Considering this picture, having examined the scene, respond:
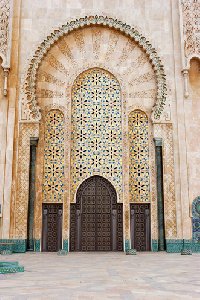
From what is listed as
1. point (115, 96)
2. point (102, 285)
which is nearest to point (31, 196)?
point (115, 96)

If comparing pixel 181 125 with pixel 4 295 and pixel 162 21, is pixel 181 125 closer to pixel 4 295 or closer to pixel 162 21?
pixel 162 21

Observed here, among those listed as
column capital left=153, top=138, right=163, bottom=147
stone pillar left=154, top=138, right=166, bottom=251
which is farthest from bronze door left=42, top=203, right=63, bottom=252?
column capital left=153, top=138, right=163, bottom=147

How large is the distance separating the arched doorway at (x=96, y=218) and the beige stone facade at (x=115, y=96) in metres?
0.14

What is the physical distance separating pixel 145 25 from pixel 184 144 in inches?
116

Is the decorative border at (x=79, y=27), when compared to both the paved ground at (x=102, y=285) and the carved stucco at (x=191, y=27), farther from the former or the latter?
the paved ground at (x=102, y=285)

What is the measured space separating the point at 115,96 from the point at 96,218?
277 centimetres

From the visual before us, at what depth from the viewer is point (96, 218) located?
25.3 feet

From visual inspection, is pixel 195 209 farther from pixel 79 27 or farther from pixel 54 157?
pixel 79 27

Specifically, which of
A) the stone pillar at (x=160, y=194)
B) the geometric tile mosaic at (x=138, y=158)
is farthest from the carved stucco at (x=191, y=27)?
the stone pillar at (x=160, y=194)

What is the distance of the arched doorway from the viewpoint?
7582mm

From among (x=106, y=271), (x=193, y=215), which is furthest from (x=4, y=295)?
(x=193, y=215)

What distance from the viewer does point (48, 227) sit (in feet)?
24.9

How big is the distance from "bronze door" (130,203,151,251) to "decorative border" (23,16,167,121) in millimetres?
1978

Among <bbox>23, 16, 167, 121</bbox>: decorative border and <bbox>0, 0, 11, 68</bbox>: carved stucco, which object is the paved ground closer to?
<bbox>23, 16, 167, 121</bbox>: decorative border
